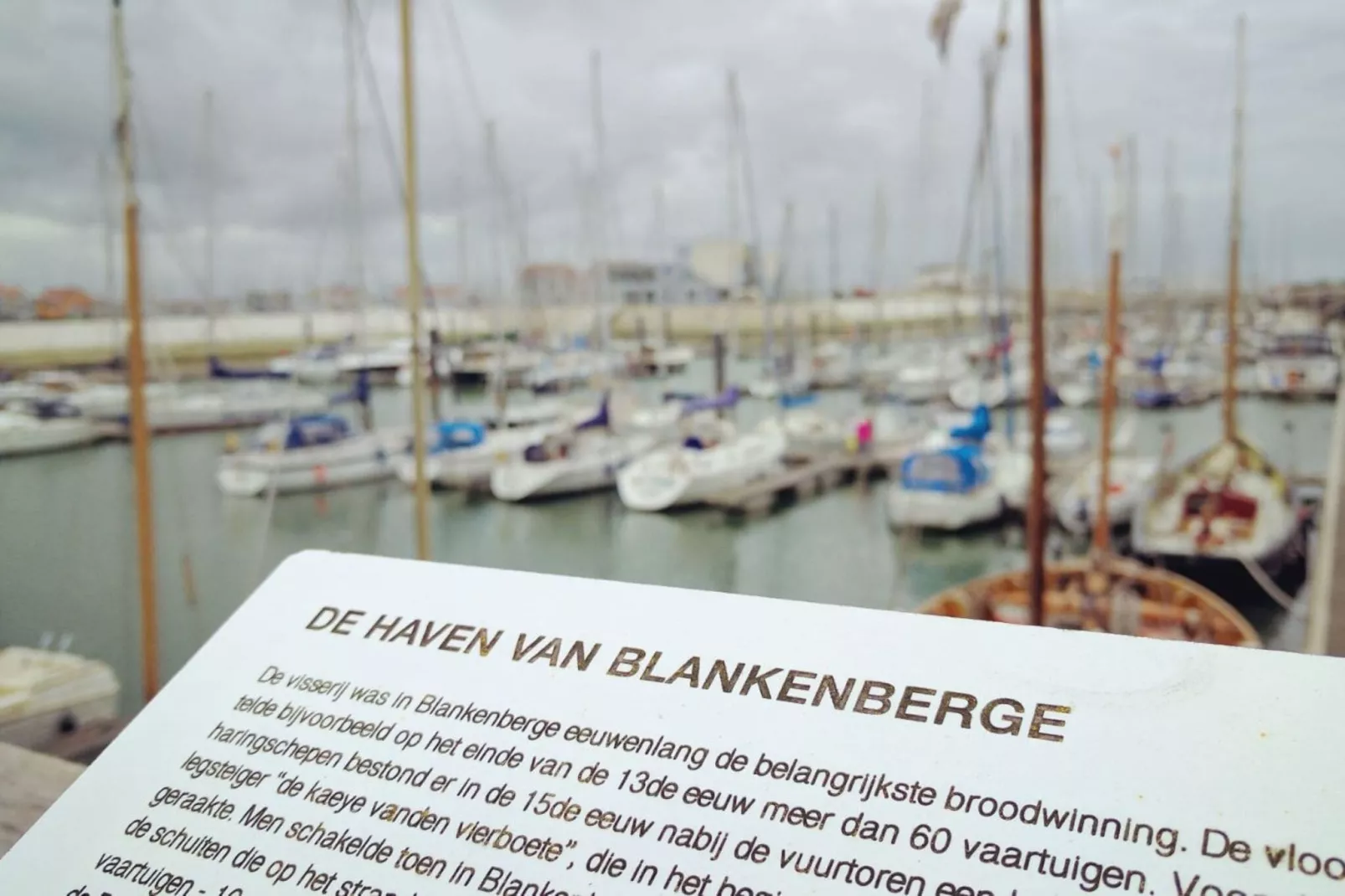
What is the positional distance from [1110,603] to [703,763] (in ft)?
18.9

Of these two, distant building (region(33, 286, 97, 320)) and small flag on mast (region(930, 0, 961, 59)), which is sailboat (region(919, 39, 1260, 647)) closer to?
small flag on mast (region(930, 0, 961, 59))

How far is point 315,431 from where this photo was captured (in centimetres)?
1078

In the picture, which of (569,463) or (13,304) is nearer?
(13,304)

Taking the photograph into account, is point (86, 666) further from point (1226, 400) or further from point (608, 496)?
point (1226, 400)

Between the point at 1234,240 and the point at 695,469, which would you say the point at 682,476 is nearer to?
the point at 695,469

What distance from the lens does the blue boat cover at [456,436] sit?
494 inches

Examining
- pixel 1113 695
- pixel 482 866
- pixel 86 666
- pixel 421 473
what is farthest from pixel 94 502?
pixel 1113 695

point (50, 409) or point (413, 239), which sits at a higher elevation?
point (413, 239)

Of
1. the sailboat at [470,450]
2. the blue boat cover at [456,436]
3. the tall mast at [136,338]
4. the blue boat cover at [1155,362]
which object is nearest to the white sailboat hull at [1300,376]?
the blue boat cover at [1155,362]

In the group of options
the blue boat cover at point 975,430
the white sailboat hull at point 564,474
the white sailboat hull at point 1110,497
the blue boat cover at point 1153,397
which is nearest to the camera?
the white sailboat hull at point 1110,497

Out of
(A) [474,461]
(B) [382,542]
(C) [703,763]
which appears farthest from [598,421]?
(C) [703,763]

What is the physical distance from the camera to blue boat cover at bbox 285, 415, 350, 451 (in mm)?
10469

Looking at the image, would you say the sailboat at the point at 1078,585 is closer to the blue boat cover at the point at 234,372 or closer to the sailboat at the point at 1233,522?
the sailboat at the point at 1233,522

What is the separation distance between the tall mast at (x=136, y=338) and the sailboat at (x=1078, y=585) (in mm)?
3986
